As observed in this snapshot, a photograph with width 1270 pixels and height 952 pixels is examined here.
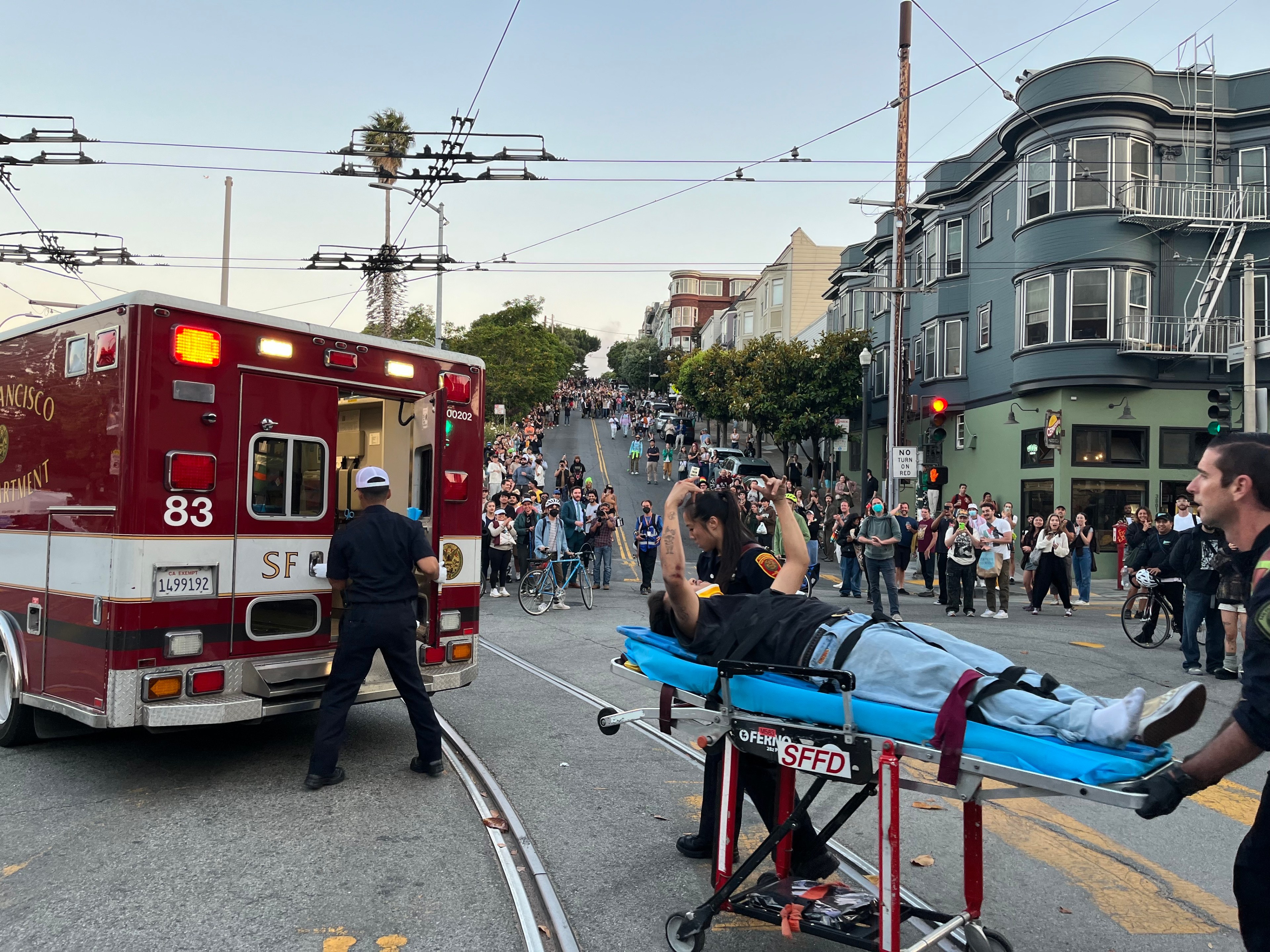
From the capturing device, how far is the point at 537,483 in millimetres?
30266

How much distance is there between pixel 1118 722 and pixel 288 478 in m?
5.09

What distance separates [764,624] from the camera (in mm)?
3807

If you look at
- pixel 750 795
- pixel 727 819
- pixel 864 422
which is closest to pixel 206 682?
pixel 750 795

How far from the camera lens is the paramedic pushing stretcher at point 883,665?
9.52ft

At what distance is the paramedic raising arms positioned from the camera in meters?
4.13

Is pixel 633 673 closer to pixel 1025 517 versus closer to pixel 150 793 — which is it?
pixel 150 793

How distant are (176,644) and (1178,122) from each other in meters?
27.7

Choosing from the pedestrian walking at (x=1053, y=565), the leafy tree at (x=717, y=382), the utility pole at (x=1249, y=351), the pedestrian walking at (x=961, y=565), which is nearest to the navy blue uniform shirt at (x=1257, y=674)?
the pedestrian walking at (x=961, y=565)

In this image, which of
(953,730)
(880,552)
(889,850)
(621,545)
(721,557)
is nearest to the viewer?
(953,730)

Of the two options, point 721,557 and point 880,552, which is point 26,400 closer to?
point 721,557

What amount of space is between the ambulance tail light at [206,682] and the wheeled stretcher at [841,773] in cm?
284

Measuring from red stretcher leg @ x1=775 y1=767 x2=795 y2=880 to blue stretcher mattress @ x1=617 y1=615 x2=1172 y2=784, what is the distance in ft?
1.41

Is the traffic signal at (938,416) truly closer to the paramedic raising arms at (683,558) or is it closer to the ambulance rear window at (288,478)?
the ambulance rear window at (288,478)

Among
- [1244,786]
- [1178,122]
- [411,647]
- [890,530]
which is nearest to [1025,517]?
[1178,122]
